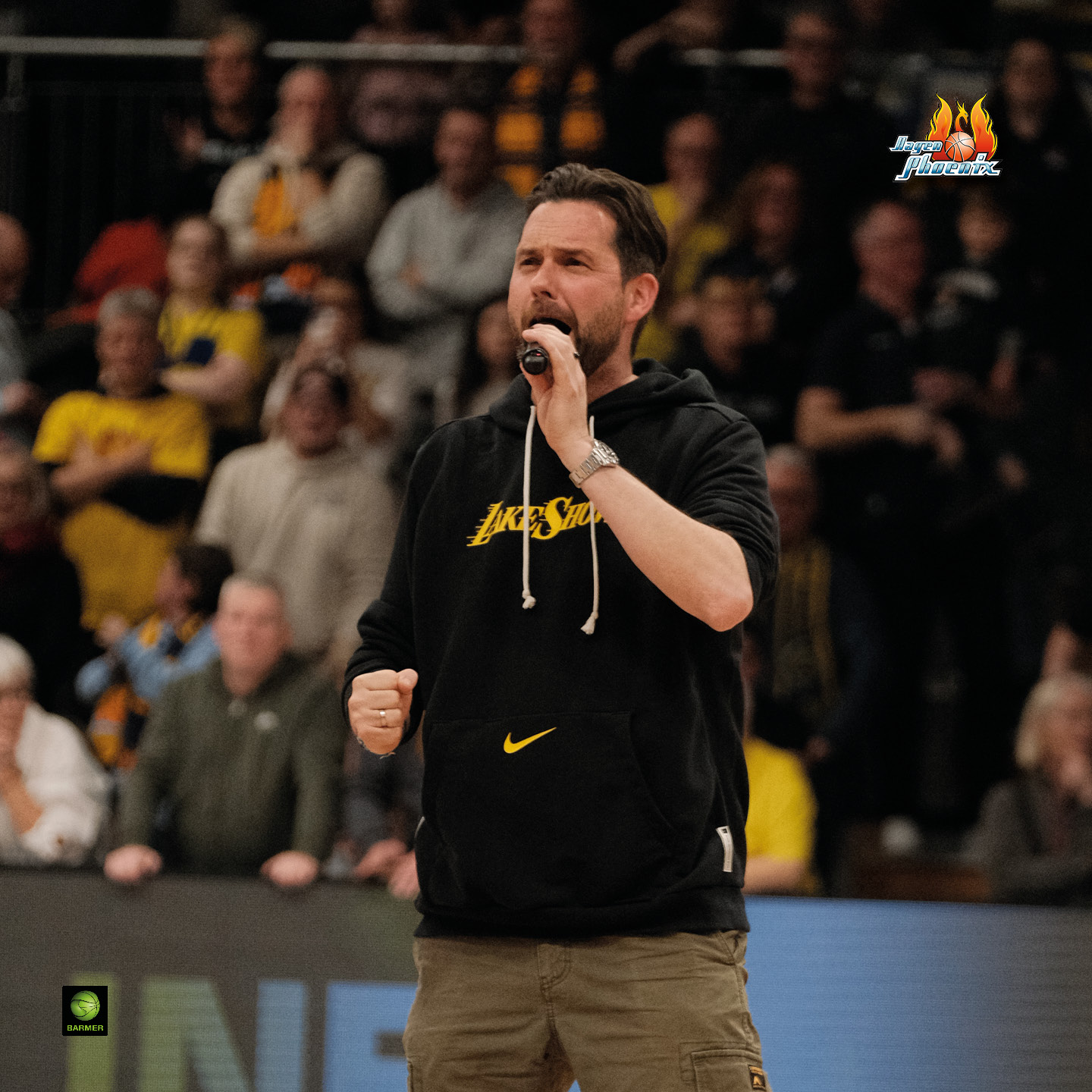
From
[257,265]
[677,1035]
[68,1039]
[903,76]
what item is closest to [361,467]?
[257,265]

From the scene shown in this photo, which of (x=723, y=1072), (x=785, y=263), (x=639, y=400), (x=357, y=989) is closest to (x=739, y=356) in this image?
(x=785, y=263)

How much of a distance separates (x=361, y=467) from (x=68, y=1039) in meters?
2.78

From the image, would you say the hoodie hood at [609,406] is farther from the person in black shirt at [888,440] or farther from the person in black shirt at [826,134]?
the person in black shirt at [826,134]

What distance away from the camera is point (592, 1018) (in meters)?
2.33

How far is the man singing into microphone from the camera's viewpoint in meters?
2.30

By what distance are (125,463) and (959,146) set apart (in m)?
3.82

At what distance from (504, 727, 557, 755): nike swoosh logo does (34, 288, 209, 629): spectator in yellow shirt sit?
465 cm

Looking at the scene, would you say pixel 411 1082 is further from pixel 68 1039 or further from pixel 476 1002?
pixel 68 1039

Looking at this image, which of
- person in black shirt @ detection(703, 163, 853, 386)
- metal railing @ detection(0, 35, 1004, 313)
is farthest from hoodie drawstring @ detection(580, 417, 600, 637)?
metal railing @ detection(0, 35, 1004, 313)

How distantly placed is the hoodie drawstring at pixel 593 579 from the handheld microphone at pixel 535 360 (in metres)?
0.12

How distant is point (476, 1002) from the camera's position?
7.76 ft

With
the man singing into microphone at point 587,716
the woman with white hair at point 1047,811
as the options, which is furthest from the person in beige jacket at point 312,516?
the man singing into microphone at point 587,716

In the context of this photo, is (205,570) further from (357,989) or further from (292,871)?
(357,989)

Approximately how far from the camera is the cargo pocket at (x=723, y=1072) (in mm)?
2270
